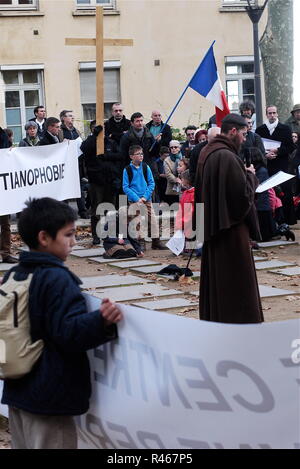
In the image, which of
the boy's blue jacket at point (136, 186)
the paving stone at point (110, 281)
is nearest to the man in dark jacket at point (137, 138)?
the boy's blue jacket at point (136, 186)

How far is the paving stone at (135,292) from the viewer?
1044 cm

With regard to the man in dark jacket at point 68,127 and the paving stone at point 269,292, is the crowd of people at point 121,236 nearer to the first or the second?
the man in dark jacket at point 68,127

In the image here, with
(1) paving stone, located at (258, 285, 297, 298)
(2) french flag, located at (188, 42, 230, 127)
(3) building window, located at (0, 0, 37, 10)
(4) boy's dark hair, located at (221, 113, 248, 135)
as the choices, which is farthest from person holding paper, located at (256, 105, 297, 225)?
(3) building window, located at (0, 0, 37, 10)

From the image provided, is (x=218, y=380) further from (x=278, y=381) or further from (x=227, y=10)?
(x=227, y=10)

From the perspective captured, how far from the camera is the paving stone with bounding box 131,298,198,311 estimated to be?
9.84 meters

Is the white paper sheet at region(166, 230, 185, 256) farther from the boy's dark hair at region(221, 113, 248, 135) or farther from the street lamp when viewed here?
the street lamp

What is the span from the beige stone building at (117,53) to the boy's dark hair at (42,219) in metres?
22.4

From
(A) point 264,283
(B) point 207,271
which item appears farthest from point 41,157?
(B) point 207,271

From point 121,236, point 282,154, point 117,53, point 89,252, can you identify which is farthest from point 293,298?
point 117,53

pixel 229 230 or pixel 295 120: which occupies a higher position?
pixel 295 120

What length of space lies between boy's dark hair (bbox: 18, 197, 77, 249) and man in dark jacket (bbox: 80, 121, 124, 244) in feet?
32.3

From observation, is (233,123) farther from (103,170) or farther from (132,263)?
(103,170)

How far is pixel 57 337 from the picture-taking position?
3902mm

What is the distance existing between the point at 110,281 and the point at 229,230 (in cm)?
472
